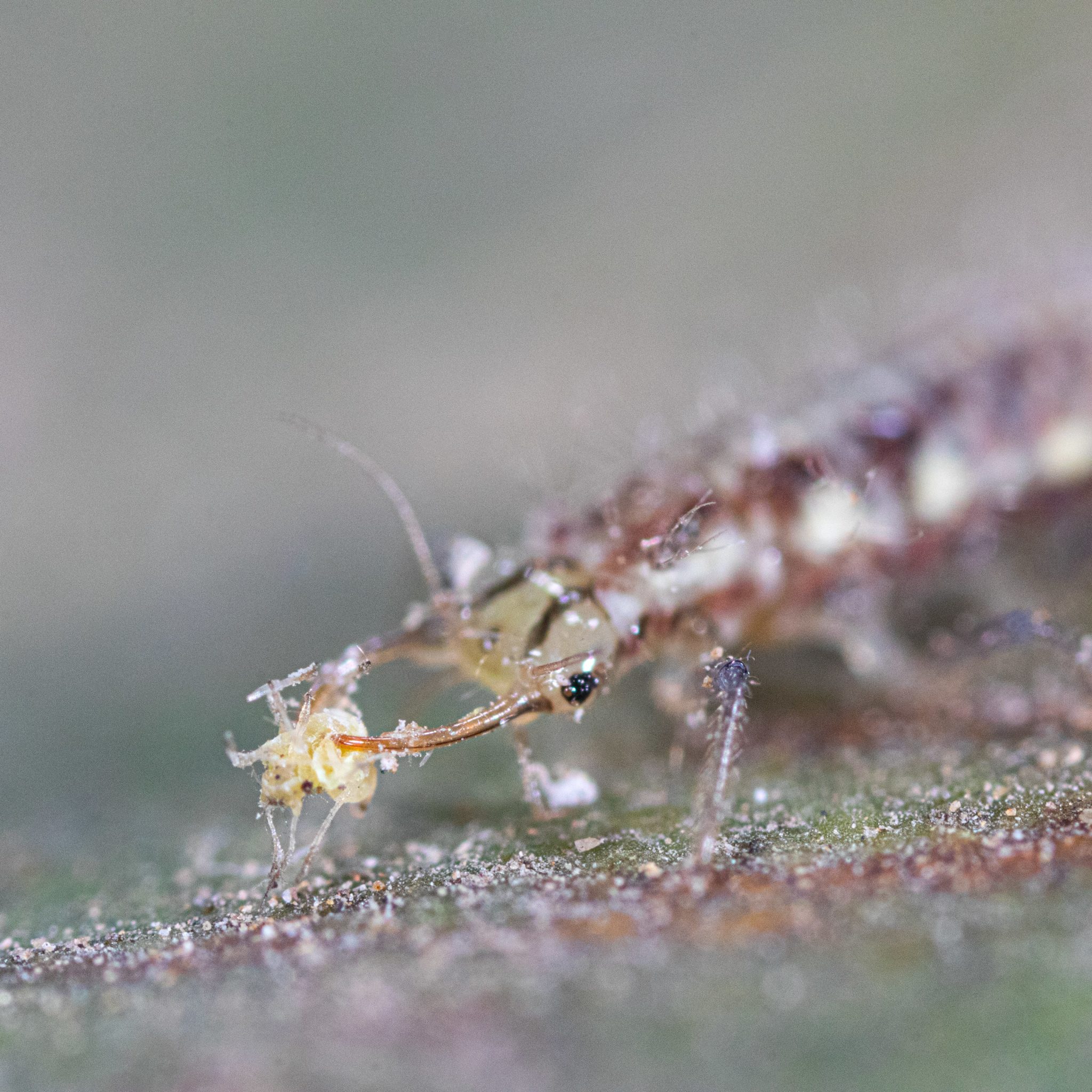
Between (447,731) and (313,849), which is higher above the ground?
(447,731)

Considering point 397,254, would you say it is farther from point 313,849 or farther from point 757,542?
point 313,849

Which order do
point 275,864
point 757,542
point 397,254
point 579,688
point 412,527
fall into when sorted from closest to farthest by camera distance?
1. point 275,864
2. point 579,688
3. point 412,527
4. point 757,542
5. point 397,254

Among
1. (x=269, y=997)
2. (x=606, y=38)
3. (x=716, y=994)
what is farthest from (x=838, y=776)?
(x=606, y=38)

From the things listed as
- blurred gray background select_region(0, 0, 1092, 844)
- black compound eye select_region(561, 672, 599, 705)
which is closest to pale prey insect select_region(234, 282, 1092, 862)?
black compound eye select_region(561, 672, 599, 705)

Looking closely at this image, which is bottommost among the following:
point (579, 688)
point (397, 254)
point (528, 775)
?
point (528, 775)

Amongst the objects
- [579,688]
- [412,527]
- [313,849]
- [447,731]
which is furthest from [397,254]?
[313,849]

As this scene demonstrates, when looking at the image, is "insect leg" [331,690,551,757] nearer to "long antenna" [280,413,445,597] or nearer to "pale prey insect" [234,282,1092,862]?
"pale prey insect" [234,282,1092,862]

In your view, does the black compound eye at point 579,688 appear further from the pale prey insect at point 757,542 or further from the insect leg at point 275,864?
the insect leg at point 275,864
